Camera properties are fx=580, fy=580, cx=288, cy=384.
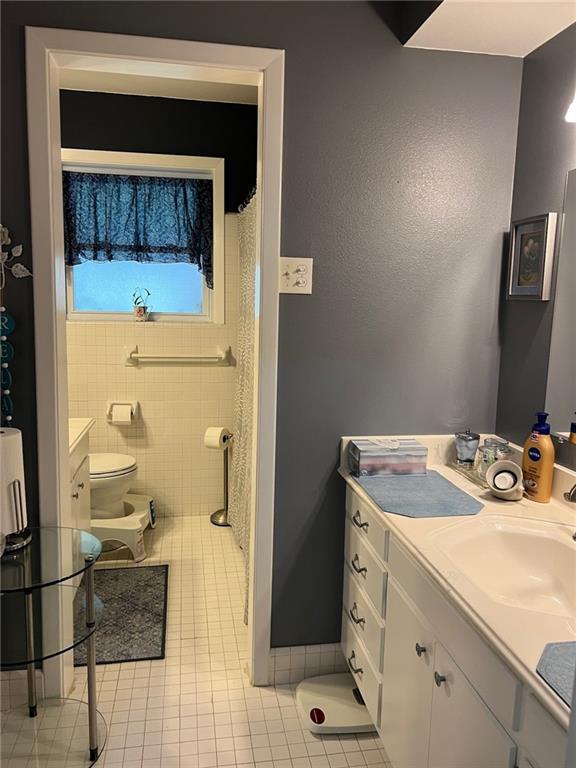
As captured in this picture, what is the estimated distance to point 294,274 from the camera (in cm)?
202

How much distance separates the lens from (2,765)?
179 cm

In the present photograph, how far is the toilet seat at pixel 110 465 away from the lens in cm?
307

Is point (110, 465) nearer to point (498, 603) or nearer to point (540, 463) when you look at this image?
point (540, 463)

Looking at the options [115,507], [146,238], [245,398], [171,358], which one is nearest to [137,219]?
[146,238]

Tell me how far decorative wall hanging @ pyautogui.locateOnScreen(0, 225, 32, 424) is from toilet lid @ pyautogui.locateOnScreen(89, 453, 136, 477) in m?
1.22

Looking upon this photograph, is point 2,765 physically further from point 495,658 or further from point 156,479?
point 156,479

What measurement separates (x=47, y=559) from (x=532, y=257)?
6.07 feet

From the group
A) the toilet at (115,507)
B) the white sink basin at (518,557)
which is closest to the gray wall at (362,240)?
the white sink basin at (518,557)

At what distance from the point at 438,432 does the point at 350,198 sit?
93cm

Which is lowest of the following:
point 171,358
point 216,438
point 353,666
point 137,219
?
point 353,666

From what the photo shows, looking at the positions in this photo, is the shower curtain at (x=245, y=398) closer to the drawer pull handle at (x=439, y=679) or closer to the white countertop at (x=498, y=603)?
the white countertop at (x=498, y=603)

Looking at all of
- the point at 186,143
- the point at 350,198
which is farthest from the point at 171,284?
the point at 350,198

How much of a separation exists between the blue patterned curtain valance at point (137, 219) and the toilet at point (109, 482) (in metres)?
1.19

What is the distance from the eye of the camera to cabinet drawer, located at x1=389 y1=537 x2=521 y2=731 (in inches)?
41.1
